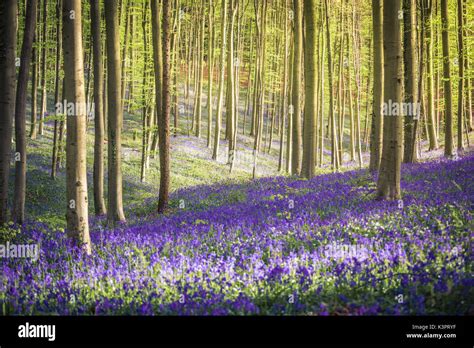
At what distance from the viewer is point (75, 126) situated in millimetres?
7746

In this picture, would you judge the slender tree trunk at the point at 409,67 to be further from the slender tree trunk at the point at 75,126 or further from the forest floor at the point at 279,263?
the slender tree trunk at the point at 75,126

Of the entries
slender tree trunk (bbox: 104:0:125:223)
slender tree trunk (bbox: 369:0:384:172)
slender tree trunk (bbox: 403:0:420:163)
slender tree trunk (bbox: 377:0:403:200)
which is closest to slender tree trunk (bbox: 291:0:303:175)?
slender tree trunk (bbox: 369:0:384:172)

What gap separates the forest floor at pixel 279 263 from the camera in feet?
16.1

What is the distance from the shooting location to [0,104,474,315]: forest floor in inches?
193

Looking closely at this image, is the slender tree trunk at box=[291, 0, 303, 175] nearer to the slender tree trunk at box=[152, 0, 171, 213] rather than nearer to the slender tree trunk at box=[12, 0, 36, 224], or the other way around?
the slender tree trunk at box=[152, 0, 171, 213]

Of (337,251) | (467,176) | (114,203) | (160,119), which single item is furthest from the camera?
(160,119)

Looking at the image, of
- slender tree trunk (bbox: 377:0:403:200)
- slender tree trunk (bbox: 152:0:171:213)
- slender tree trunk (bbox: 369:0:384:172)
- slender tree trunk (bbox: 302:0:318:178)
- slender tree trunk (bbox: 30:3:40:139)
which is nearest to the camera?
slender tree trunk (bbox: 377:0:403:200)

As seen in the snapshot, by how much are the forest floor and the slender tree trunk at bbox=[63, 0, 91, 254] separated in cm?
56

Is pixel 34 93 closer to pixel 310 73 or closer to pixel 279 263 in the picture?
pixel 310 73

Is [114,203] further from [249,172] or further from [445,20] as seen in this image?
[249,172]

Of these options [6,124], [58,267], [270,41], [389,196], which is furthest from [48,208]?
[270,41]

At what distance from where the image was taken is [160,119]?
1438 cm
